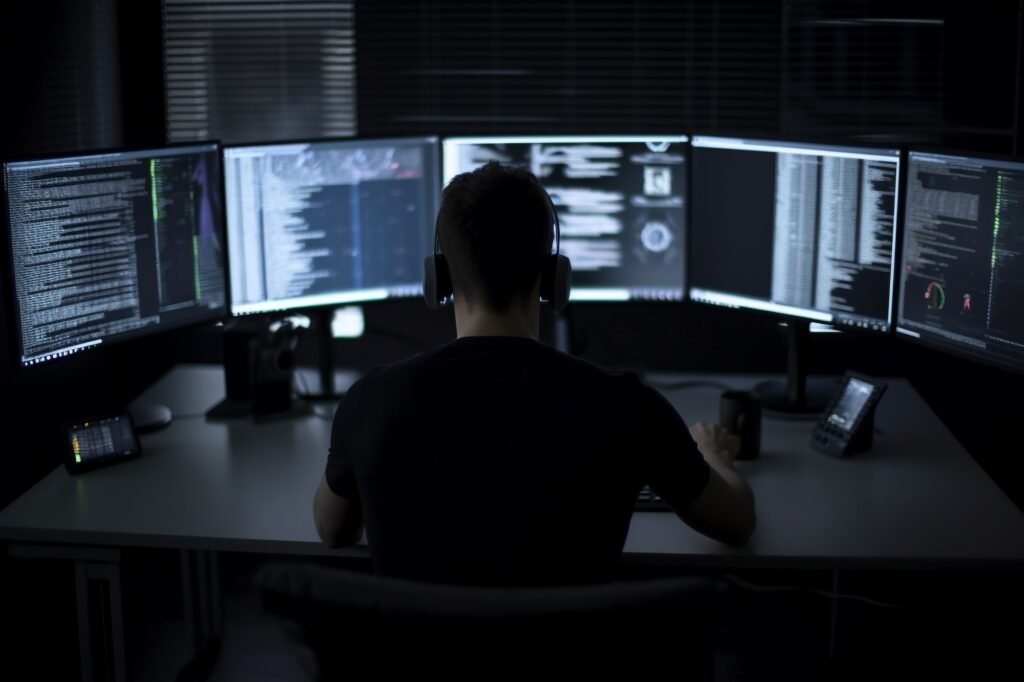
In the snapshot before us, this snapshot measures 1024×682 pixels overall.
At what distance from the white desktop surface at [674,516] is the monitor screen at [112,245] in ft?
0.88

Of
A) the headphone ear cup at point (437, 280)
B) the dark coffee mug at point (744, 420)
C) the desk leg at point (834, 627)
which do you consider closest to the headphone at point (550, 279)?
the headphone ear cup at point (437, 280)

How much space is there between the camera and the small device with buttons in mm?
2307

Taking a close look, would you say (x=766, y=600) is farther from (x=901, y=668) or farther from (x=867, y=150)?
(x=867, y=150)

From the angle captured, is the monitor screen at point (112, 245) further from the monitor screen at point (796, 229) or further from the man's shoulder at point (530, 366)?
the monitor screen at point (796, 229)

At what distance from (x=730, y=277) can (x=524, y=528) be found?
4.54 feet

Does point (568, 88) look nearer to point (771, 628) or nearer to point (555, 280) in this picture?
point (555, 280)

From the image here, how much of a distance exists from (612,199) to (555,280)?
882 mm

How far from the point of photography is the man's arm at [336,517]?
5.65 feet

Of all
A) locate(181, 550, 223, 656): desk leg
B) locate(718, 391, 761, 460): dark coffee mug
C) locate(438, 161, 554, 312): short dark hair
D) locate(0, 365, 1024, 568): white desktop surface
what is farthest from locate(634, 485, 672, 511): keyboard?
locate(181, 550, 223, 656): desk leg

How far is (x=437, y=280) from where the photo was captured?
192cm

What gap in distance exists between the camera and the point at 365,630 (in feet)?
3.58

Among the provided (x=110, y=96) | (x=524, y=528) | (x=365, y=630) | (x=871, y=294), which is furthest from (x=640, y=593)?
(x=110, y=96)

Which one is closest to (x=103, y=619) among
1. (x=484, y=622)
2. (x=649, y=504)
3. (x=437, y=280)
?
(x=437, y=280)

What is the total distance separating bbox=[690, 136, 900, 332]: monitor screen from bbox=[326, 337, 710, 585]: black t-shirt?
108cm
